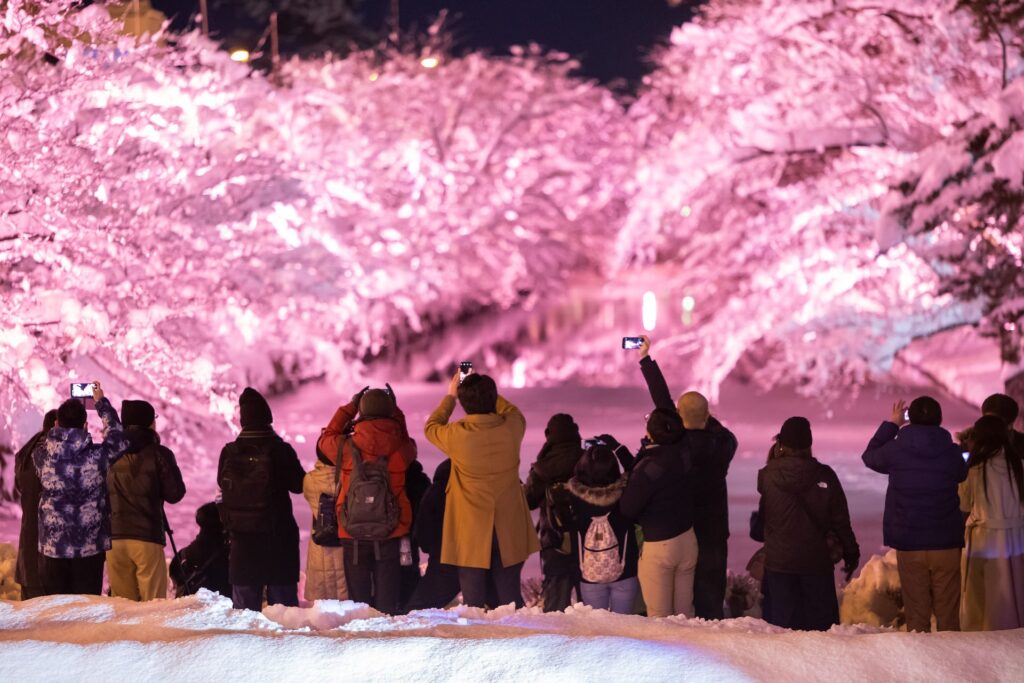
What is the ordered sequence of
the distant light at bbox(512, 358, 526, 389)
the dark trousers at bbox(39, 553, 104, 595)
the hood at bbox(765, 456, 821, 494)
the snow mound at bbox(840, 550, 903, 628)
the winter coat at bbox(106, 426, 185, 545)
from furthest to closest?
the distant light at bbox(512, 358, 526, 389) → the snow mound at bbox(840, 550, 903, 628) → the winter coat at bbox(106, 426, 185, 545) → the dark trousers at bbox(39, 553, 104, 595) → the hood at bbox(765, 456, 821, 494)

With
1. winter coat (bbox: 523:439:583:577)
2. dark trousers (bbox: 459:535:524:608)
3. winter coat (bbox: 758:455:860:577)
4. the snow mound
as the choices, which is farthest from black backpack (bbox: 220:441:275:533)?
the snow mound

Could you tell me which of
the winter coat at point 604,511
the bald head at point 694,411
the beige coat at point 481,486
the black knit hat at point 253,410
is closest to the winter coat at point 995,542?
the bald head at point 694,411

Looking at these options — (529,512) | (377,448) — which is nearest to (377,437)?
(377,448)

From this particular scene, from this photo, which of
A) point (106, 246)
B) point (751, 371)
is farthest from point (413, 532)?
point (751, 371)

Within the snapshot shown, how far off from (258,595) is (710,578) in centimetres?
249

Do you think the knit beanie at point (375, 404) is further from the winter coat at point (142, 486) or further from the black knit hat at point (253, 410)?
the winter coat at point (142, 486)

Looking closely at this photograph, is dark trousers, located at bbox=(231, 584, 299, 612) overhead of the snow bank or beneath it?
beneath

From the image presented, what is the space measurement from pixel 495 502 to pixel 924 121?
956 centimetres

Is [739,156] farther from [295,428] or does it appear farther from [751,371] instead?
[751,371]

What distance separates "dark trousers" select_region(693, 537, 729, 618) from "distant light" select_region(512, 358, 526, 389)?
54.6ft

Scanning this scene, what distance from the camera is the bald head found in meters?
6.54

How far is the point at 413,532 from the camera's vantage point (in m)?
6.61

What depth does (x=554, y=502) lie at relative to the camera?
247 inches

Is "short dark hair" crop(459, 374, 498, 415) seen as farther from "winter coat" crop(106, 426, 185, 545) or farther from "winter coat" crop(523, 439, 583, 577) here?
"winter coat" crop(106, 426, 185, 545)
